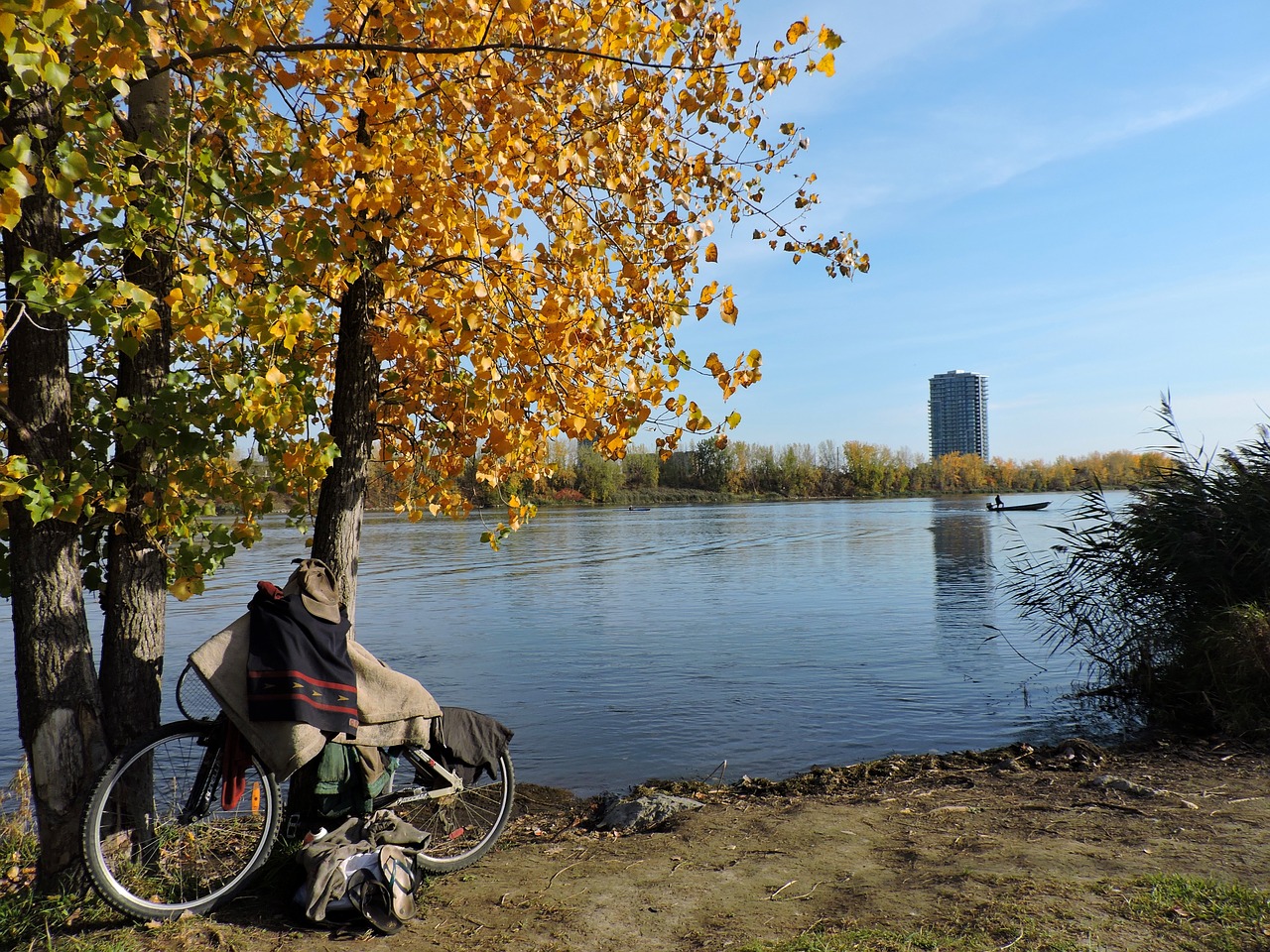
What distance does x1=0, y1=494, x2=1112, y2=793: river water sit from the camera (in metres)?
10.1

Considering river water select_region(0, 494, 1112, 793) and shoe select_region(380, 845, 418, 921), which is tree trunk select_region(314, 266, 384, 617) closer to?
shoe select_region(380, 845, 418, 921)

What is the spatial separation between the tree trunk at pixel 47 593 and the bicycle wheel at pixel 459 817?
1633 millimetres

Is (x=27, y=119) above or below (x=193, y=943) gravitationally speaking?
above

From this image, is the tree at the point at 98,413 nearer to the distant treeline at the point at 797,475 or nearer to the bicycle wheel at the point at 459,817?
the bicycle wheel at the point at 459,817

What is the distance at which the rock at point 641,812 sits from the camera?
6480mm

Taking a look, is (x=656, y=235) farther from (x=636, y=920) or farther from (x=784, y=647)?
(x=784, y=647)

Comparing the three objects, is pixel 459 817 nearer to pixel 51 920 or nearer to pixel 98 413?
pixel 51 920

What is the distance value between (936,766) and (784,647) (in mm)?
7988

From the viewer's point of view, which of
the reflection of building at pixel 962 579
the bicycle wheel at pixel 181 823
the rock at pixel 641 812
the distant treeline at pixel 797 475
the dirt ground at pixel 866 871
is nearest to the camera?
the dirt ground at pixel 866 871

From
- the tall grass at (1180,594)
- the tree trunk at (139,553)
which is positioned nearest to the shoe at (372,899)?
the tree trunk at (139,553)

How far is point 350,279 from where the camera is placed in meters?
5.23

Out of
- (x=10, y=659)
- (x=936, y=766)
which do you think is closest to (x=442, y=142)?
(x=936, y=766)

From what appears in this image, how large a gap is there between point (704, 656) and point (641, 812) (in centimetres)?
905

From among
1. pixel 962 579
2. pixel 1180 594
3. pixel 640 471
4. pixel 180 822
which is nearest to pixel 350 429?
pixel 180 822
